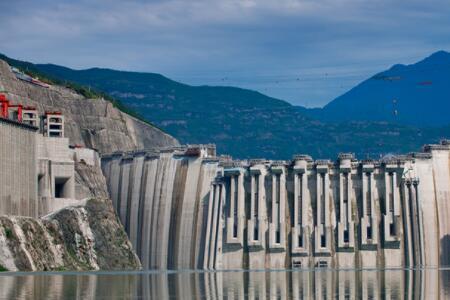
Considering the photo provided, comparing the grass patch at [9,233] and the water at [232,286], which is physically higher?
the grass patch at [9,233]

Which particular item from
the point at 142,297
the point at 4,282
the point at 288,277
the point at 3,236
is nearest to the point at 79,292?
the point at 142,297

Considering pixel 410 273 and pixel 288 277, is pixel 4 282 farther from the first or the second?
pixel 410 273

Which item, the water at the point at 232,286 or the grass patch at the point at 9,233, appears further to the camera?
the grass patch at the point at 9,233

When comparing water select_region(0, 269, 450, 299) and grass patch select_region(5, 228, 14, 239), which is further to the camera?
grass patch select_region(5, 228, 14, 239)

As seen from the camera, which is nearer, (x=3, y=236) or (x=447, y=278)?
(x=447, y=278)

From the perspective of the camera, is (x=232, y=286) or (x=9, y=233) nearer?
(x=232, y=286)

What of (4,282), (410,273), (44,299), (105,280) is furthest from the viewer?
(410,273)

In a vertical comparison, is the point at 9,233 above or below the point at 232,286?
above

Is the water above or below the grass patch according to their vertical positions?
below
